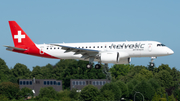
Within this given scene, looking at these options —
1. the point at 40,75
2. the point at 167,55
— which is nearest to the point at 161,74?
the point at 40,75

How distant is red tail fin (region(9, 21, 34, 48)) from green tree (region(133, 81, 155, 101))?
62125 mm

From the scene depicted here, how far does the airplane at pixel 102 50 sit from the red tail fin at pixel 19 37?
1.11 m

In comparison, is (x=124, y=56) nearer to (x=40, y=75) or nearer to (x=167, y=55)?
(x=167, y=55)

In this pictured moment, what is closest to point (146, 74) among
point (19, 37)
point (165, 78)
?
point (165, 78)

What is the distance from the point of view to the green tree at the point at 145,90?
119625 mm

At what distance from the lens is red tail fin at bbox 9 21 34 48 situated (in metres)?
67.0

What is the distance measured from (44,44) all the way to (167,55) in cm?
2376

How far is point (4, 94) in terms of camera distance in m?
108

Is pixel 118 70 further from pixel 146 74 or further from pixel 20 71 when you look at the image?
pixel 20 71

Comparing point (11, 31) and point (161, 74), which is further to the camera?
point (161, 74)

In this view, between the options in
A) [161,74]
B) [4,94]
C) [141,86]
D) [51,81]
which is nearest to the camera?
[4,94]

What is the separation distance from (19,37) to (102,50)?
18.6 metres

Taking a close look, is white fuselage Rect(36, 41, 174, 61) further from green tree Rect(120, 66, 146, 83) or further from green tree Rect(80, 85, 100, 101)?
green tree Rect(120, 66, 146, 83)

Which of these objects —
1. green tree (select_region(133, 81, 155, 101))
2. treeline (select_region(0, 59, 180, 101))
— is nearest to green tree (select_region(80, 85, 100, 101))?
treeline (select_region(0, 59, 180, 101))
